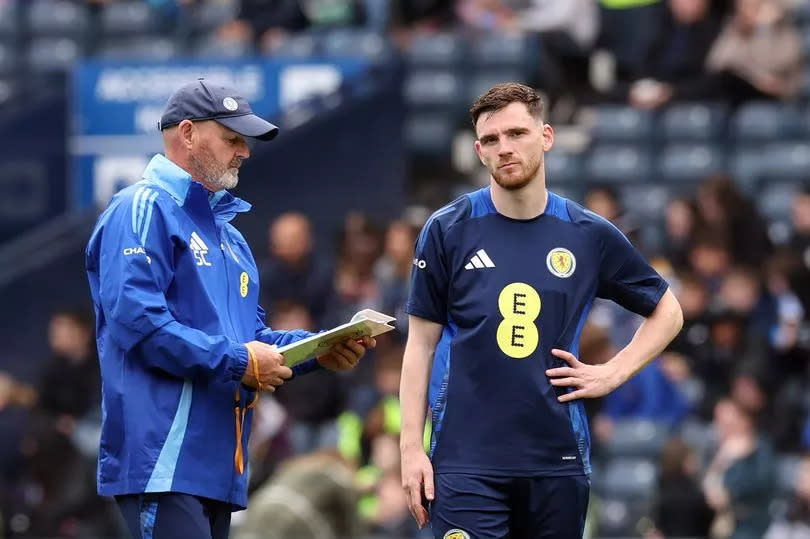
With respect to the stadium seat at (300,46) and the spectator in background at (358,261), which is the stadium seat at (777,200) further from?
the stadium seat at (300,46)

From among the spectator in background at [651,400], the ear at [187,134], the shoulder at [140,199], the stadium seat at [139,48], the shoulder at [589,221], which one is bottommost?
the spectator in background at [651,400]

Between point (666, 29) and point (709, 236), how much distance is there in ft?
11.2

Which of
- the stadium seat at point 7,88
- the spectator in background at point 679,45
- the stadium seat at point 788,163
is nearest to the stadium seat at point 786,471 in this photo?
the stadium seat at point 788,163

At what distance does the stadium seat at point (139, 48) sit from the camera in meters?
17.8

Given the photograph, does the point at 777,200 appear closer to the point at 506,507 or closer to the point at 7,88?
the point at 7,88


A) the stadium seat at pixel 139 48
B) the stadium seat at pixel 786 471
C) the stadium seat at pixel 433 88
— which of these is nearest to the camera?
the stadium seat at pixel 786 471

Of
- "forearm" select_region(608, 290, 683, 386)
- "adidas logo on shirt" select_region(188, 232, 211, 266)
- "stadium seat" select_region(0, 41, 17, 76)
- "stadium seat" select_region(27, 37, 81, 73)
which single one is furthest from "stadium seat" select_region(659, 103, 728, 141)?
"adidas logo on shirt" select_region(188, 232, 211, 266)

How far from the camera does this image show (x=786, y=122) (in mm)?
15641

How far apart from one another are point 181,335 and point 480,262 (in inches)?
41.0

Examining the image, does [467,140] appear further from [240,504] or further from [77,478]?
[240,504]

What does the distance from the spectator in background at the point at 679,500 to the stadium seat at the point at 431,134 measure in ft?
17.7

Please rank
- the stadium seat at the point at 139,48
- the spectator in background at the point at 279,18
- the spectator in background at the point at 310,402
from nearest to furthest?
the spectator in background at the point at 310,402 < the spectator in background at the point at 279,18 < the stadium seat at the point at 139,48

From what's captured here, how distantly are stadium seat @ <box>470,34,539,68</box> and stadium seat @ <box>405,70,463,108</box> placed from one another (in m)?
0.28

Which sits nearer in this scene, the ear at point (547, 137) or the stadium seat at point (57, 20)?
the ear at point (547, 137)
